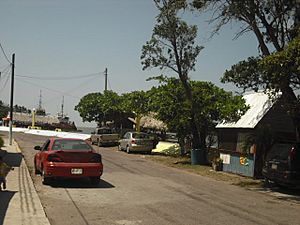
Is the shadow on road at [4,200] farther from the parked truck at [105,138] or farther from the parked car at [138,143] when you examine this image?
the parked truck at [105,138]

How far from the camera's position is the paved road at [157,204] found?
876cm

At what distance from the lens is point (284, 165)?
13.9m

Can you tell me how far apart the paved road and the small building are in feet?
11.9

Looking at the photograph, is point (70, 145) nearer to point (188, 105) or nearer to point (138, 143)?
point (188, 105)

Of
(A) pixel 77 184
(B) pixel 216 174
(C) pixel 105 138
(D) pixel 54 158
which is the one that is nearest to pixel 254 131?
(B) pixel 216 174

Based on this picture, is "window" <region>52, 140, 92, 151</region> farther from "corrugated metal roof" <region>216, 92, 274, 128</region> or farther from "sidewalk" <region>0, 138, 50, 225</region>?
"corrugated metal roof" <region>216, 92, 274, 128</region>

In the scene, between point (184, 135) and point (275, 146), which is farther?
point (184, 135)

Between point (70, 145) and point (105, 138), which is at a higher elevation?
point (70, 145)

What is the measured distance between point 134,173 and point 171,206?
7.88m

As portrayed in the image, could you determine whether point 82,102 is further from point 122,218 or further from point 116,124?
point 122,218

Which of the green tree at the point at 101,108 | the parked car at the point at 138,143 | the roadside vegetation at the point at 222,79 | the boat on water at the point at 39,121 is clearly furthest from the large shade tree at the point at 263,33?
the boat on water at the point at 39,121

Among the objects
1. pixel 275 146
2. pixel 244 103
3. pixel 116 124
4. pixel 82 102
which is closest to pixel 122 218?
pixel 275 146

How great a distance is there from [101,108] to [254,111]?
3238cm

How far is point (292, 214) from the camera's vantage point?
10117 mm
